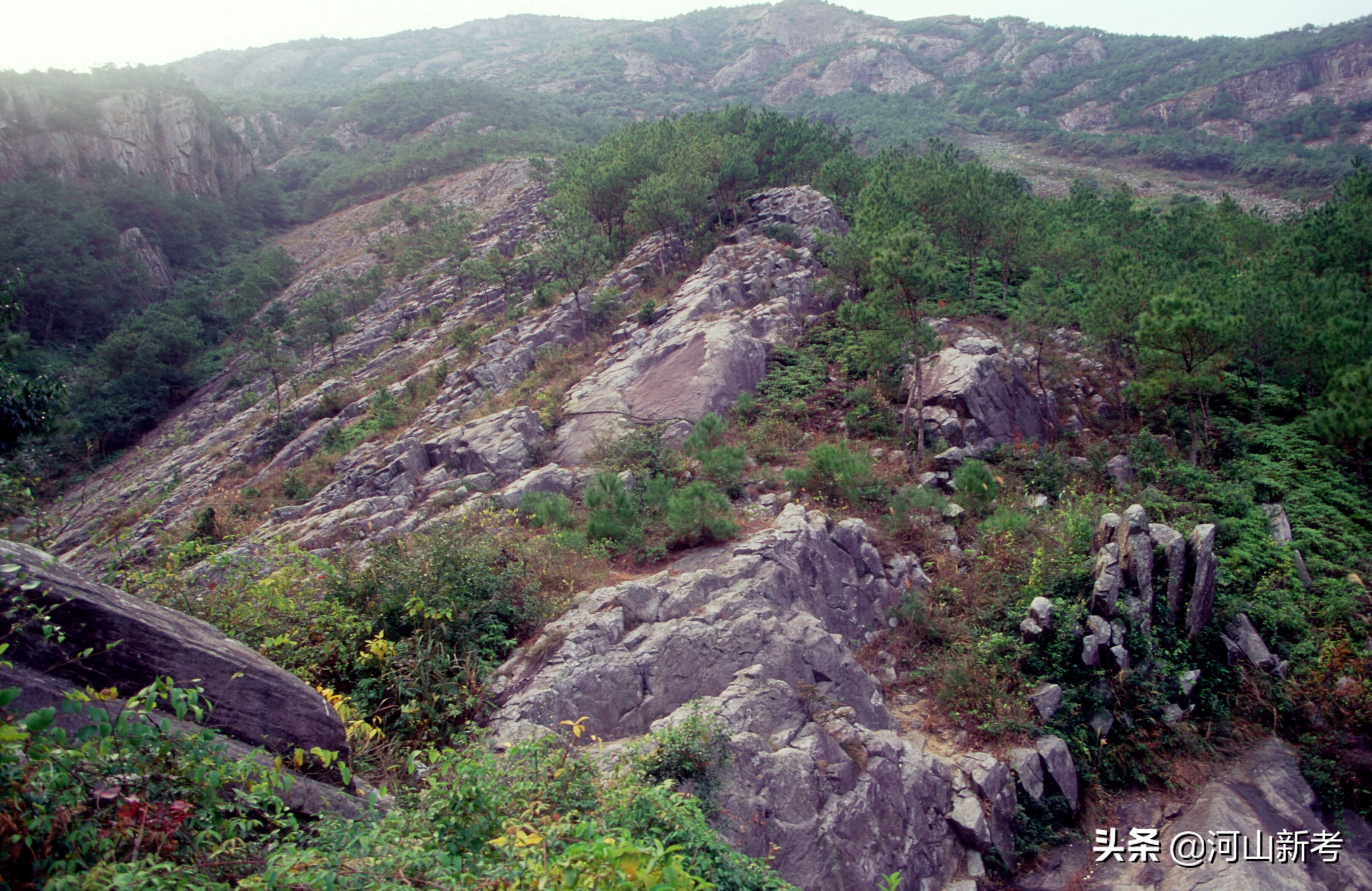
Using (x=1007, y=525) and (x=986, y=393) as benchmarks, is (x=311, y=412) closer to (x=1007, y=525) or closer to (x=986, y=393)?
(x=986, y=393)

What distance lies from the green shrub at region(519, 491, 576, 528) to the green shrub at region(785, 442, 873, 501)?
15.4ft

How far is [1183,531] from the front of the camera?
12617 mm


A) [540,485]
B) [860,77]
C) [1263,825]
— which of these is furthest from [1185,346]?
[860,77]

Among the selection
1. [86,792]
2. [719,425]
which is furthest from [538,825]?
[719,425]

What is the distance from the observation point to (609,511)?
11.8 m

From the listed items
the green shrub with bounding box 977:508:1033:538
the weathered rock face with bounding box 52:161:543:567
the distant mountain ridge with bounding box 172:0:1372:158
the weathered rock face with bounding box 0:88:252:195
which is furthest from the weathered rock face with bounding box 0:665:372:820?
the distant mountain ridge with bounding box 172:0:1372:158

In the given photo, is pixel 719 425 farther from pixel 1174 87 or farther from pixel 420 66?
pixel 420 66

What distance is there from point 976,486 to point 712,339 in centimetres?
857

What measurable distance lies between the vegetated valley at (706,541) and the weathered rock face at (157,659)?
1.5 inches

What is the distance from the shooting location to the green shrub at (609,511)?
1145cm

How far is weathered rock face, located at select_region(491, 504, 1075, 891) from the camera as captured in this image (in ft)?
22.8

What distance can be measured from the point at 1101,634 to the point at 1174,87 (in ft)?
335

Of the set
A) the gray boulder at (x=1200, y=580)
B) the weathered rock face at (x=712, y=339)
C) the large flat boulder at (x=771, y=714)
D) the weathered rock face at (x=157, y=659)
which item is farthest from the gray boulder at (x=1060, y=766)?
the weathered rock face at (x=712, y=339)

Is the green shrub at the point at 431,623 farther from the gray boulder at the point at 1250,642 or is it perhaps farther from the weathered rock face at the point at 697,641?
the gray boulder at the point at 1250,642
